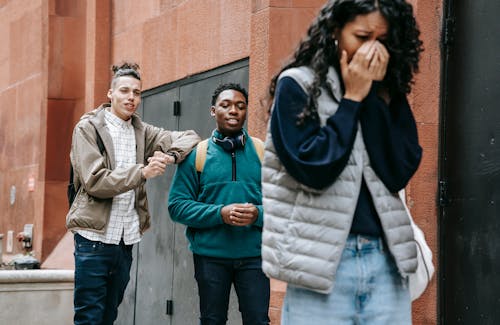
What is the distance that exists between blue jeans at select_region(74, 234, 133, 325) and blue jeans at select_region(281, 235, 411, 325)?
124 inches

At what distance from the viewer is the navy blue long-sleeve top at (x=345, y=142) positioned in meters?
3.49

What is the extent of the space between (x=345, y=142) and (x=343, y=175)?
13 cm

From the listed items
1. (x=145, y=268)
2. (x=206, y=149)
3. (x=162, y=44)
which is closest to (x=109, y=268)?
(x=206, y=149)

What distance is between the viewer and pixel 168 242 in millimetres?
10148

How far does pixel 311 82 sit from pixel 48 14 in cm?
1138

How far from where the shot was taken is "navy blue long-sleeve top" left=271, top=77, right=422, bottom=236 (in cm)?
349

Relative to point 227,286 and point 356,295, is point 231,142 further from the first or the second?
point 356,295

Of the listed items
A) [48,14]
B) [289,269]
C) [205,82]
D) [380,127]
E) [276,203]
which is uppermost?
[48,14]

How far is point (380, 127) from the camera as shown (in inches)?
144

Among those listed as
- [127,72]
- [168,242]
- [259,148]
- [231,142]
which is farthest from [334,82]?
[168,242]

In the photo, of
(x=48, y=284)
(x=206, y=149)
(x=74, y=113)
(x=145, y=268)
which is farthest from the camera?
(x=74, y=113)

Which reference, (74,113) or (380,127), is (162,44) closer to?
(74,113)

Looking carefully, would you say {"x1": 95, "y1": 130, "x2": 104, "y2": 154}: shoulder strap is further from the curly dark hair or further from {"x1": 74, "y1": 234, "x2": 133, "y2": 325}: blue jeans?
the curly dark hair

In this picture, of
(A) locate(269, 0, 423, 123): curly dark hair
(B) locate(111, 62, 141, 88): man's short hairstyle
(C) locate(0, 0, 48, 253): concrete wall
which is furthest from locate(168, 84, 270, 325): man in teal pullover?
(C) locate(0, 0, 48, 253): concrete wall
